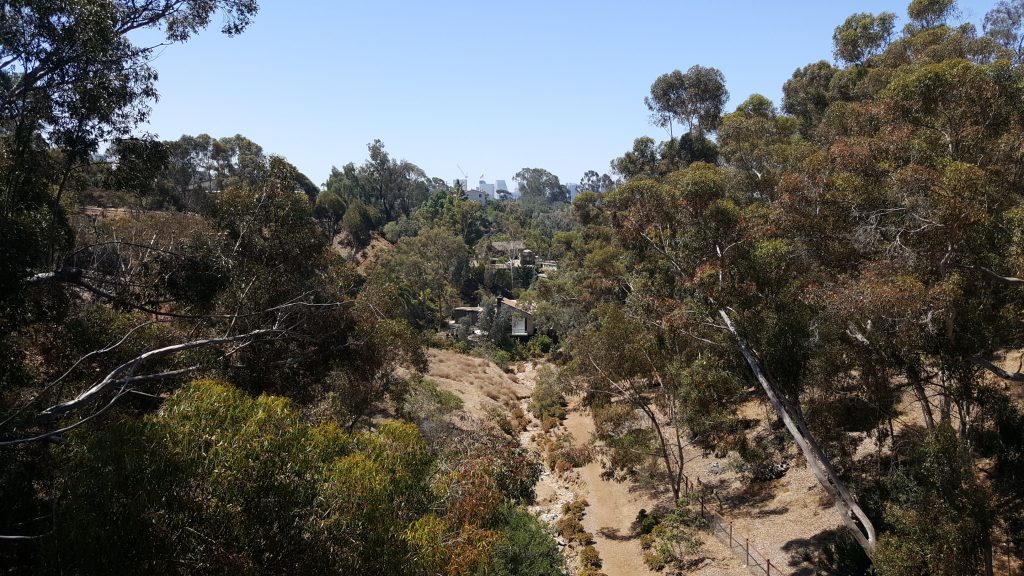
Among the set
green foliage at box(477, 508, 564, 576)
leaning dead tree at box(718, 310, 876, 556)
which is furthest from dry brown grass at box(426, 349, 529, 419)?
leaning dead tree at box(718, 310, 876, 556)

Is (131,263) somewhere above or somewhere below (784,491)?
Answer: above

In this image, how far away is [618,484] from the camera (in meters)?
22.1

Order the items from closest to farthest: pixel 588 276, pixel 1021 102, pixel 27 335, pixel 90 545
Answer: pixel 90 545 → pixel 27 335 → pixel 1021 102 → pixel 588 276

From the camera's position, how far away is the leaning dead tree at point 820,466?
10.8 meters

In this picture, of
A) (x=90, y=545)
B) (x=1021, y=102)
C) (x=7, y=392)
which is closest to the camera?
(x=90, y=545)

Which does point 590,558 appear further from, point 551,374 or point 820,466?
point 551,374

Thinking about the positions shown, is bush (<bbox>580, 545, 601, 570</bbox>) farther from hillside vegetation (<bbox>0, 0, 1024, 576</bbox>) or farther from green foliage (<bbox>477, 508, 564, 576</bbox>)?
green foliage (<bbox>477, 508, 564, 576</bbox>)

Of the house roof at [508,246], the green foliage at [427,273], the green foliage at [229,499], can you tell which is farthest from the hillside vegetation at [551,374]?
the house roof at [508,246]

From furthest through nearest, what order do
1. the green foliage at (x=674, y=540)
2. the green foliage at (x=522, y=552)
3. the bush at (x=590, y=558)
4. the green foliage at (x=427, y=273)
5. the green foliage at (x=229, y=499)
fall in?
1. the green foliage at (x=427, y=273)
2. the bush at (x=590, y=558)
3. the green foliage at (x=674, y=540)
4. the green foliage at (x=522, y=552)
5. the green foliage at (x=229, y=499)

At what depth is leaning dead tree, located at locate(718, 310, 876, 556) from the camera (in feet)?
35.5

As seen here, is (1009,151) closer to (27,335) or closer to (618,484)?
(618,484)

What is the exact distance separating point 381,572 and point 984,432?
47.0ft

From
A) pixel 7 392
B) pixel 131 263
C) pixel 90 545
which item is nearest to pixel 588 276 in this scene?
pixel 131 263

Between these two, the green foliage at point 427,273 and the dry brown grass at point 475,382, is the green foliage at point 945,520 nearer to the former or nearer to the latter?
the dry brown grass at point 475,382
